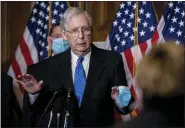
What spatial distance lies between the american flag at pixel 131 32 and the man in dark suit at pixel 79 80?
138cm

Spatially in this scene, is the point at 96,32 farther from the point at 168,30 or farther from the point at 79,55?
the point at 79,55

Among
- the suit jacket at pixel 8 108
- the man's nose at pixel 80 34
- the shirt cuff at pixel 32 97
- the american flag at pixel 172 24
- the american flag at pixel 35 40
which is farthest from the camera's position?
the american flag at pixel 35 40

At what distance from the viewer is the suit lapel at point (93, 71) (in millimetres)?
2016

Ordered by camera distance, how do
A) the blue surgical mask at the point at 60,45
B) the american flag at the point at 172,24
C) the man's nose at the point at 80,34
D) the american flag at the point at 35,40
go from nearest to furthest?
the man's nose at the point at 80,34 → the blue surgical mask at the point at 60,45 → the american flag at the point at 172,24 → the american flag at the point at 35,40

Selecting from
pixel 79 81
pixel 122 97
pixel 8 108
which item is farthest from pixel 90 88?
pixel 8 108

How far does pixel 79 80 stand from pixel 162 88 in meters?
1.03

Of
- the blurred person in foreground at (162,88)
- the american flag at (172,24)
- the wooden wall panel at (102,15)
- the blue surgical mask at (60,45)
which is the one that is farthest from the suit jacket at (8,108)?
the blurred person in foreground at (162,88)

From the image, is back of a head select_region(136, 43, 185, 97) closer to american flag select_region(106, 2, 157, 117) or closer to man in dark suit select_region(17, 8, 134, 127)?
man in dark suit select_region(17, 8, 134, 127)

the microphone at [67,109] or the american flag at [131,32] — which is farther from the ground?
the american flag at [131,32]

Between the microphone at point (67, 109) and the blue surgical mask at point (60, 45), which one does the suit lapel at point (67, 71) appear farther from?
the blue surgical mask at point (60, 45)

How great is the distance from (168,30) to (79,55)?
1.49 m

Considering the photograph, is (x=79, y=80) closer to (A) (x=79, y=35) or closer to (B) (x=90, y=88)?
(B) (x=90, y=88)

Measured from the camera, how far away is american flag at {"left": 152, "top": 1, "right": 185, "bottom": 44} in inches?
132

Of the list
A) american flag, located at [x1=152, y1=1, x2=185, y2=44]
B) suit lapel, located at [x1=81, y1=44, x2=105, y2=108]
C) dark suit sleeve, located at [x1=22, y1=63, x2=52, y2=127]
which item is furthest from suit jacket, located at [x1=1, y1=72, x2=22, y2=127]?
american flag, located at [x1=152, y1=1, x2=185, y2=44]
